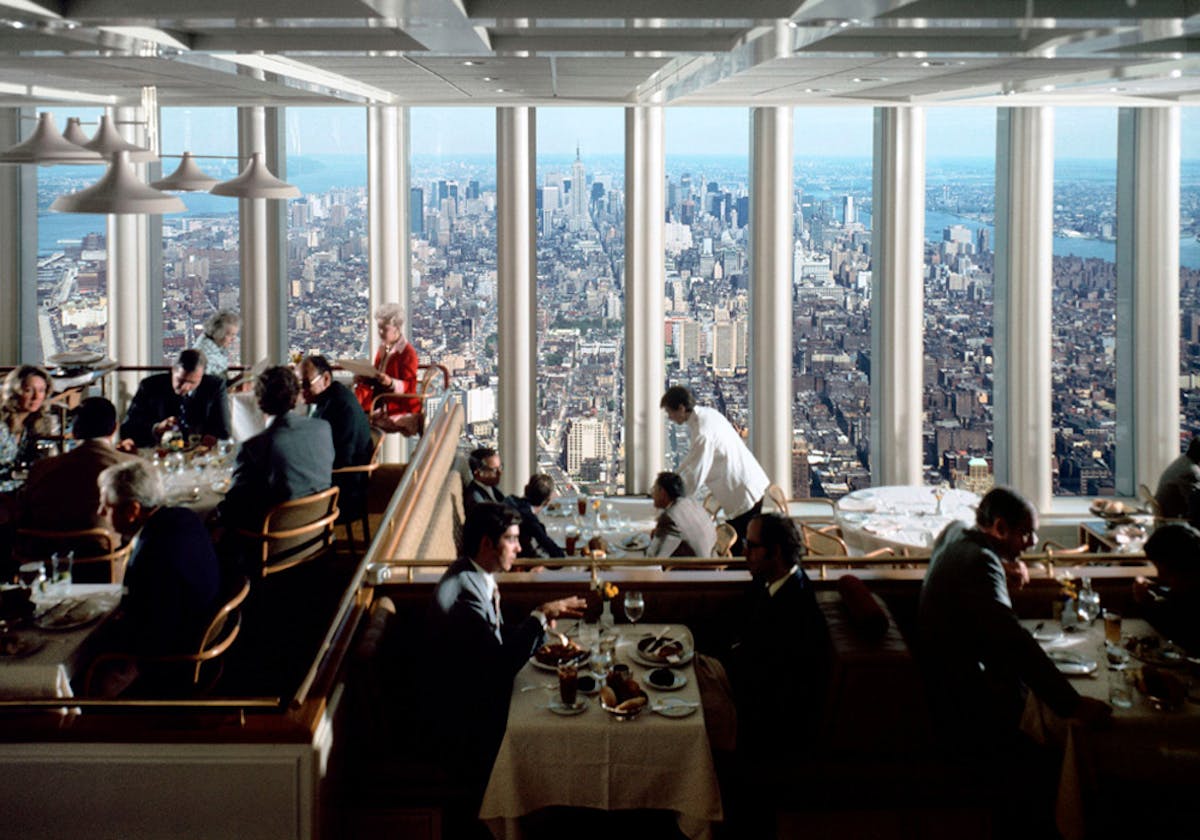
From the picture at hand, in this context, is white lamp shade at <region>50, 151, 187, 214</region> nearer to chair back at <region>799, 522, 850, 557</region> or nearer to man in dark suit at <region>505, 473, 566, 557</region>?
man in dark suit at <region>505, 473, 566, 557</region>

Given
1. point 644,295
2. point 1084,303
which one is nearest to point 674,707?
point 644,295

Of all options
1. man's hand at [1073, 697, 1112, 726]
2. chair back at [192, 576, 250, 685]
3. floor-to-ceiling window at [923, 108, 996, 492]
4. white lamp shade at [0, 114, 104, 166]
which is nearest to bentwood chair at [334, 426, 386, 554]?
chair back at [192, 576, 250, 685]

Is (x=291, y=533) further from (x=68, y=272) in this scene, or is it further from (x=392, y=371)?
(x=68, y=272)

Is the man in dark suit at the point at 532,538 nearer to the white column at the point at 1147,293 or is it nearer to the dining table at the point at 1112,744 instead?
the dining table at the point at 1112,744

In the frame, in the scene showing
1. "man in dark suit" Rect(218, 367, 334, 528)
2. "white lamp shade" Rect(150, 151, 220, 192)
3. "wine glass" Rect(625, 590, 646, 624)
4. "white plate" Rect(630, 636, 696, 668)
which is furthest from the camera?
"white lamp shade" Rect(150, 151, 220, 192)

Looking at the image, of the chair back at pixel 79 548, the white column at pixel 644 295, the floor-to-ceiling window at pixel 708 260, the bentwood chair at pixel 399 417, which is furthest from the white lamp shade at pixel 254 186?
the floor-to-ceiling window at pixel 708 260

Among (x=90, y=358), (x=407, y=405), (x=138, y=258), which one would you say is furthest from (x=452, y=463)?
(x=138, y=258)

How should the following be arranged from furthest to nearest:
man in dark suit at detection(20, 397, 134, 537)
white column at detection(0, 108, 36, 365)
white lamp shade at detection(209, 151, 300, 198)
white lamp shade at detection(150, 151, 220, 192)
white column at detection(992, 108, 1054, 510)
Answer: white column at detection(0, 108, 36, 365) < white column at detection(992, 108, 1054, 510) < white lamp shade at detection(209, 151, 300, 198) < white lamp shade at detection(150, 151, 220, 192) < man in dark suit at detection(20, 397, 134, 537)
